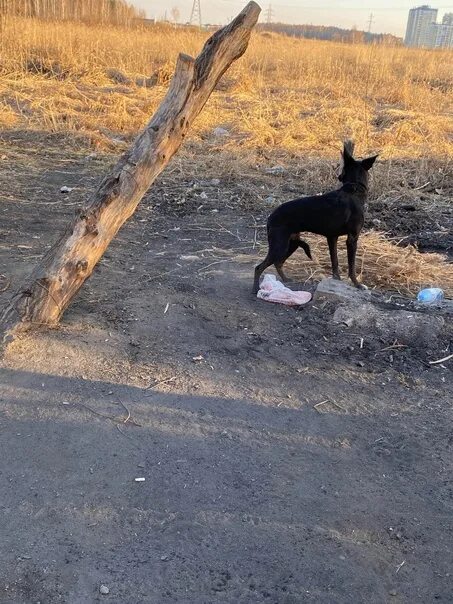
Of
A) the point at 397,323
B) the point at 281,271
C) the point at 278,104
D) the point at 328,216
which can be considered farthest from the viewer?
the point at 278,104

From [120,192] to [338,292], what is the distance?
1803 mm

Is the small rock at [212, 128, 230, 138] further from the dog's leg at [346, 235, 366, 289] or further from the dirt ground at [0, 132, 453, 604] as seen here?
the dog's leg at [346, 235, 366, 289]

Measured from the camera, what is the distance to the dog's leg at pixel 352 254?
4762mm

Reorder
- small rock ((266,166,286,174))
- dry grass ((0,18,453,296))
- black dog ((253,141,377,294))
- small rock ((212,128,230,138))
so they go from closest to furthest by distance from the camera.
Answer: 1. black dog ((253,141,377,294))
2. dry grass ((0,18,453,296))
3. small rock ((266,166,286,174))
4. small rock ((212,128,230,138))

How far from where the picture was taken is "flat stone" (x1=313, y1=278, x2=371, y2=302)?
454 cm

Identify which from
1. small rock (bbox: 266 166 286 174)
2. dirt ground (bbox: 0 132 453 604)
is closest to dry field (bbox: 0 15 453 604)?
dirt ground (bbox: 0 132 453 604)

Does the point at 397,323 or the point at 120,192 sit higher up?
the point at 120,192

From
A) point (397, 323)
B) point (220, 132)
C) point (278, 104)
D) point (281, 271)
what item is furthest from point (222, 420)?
point (278, 104)

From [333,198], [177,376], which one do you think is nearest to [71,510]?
[177,376]

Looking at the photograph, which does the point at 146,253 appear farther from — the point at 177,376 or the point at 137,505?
the point at 137,505

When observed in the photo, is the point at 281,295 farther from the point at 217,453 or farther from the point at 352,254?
the point at 217,453

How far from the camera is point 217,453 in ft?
9.82

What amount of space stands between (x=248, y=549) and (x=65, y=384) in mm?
1552

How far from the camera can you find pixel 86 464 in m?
2.85
